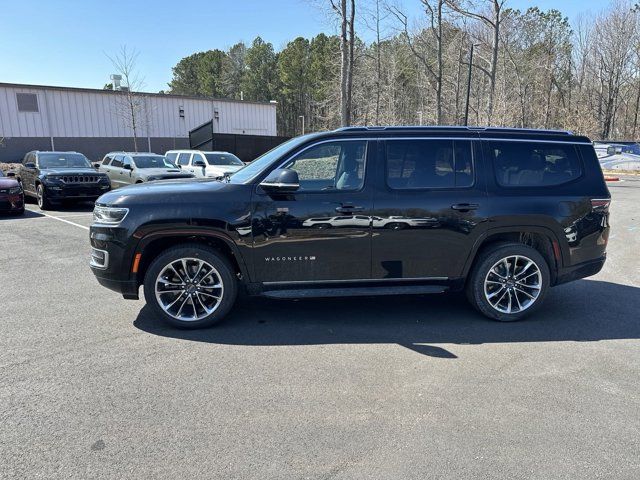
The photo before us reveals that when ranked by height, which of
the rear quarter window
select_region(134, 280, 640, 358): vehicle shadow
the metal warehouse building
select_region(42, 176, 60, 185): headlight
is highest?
the metal warehouse building

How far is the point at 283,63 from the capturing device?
7062 centimetres

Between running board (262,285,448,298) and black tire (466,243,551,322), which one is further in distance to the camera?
black tire (466,243,551,322)

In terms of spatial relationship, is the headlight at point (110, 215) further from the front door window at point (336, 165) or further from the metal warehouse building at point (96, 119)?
the metal warehouse building at point (96, 119)

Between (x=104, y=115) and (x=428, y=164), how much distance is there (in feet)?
125

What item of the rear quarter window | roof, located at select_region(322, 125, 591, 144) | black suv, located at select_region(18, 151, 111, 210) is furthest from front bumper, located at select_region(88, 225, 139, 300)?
black suv, located at select_region(18, 151, 111, 210)

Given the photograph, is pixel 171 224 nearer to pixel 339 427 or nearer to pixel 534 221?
pixel 339 427

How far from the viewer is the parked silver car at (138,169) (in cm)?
1446

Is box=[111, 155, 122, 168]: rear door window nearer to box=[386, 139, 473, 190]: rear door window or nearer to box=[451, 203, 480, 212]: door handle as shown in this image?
box=[386, 139, 473, 190]: rear door window

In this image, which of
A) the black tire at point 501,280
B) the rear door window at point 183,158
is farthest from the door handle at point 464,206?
the rear door window at point 183,158

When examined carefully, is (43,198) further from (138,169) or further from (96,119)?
(96,119)

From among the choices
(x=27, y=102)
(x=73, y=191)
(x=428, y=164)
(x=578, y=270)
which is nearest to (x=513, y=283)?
(x=578, y=270)

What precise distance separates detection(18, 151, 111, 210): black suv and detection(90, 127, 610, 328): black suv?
409 inches

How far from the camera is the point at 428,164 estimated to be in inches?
194

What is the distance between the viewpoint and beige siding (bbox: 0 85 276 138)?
1309 inches
